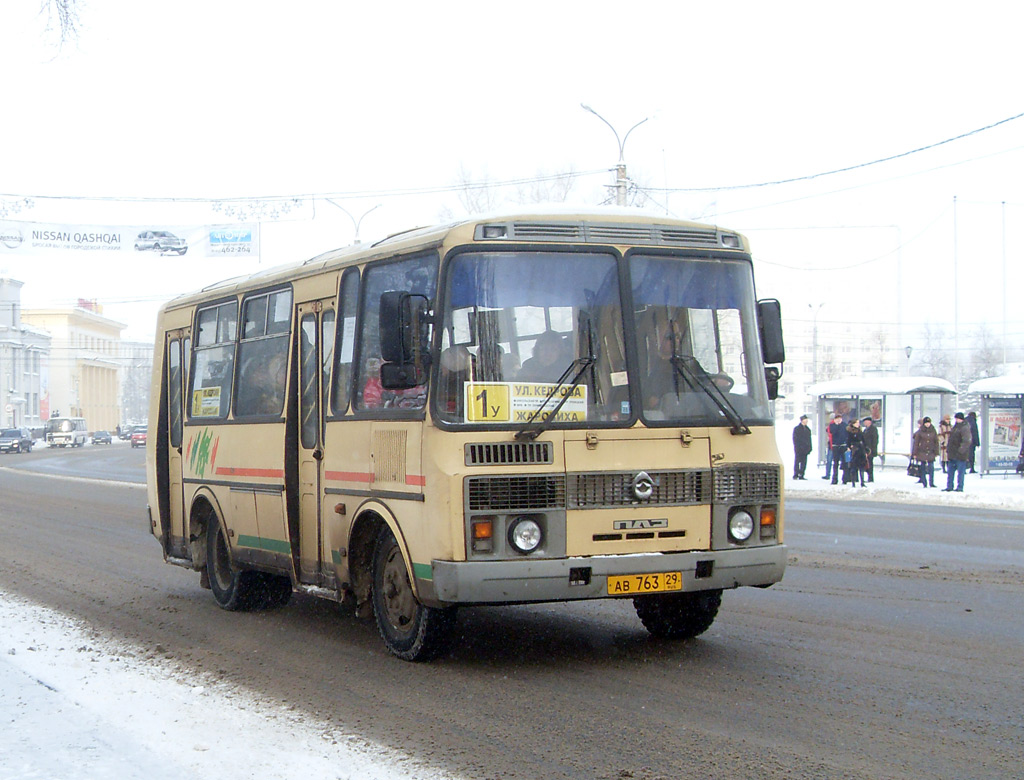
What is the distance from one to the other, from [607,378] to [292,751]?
9.89ft

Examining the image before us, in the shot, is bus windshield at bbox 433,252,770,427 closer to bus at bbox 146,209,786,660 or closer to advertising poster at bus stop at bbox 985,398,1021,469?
bus at bbox 146,209,786,660

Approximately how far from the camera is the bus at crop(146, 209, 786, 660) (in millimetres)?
7699

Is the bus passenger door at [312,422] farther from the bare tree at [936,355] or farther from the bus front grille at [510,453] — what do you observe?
the bare tree at [936,355]

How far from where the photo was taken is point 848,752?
19.2ft

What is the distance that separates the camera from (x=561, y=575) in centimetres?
767

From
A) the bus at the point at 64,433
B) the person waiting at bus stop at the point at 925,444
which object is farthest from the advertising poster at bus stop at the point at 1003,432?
the bus at the point at 64,433

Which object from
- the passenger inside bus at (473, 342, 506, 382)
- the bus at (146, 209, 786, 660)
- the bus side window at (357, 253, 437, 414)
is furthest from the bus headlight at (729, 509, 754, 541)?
the bus side window at (357, 253, 437, 414)

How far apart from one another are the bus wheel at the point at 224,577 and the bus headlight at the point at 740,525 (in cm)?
464

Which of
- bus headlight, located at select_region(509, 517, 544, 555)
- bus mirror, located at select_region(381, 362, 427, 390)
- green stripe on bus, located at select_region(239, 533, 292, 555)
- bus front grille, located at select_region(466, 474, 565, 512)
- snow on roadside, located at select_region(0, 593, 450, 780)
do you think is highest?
bus mirror, located at select_region(381, 362, 427, 390)

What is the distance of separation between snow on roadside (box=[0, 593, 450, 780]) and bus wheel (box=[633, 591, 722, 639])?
2.89 meters

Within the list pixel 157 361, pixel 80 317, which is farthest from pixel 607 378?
pixel 80 317

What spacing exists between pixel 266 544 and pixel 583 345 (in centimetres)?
358

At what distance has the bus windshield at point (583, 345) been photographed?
7801 millimetres

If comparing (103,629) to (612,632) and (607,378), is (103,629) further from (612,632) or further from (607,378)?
(607,378)
